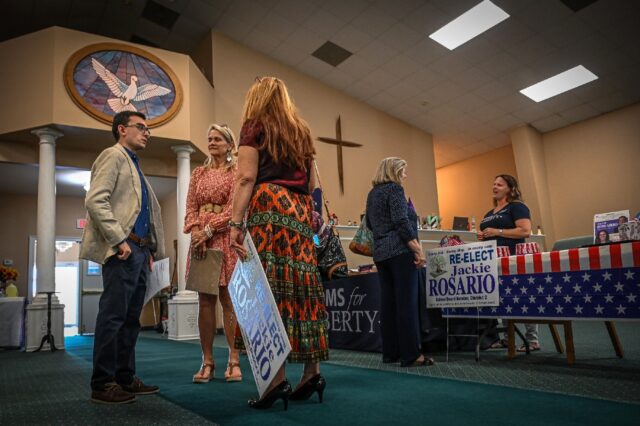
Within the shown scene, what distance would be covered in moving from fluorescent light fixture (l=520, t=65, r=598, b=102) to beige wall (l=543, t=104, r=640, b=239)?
1225 mm

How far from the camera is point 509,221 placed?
11.8 ft

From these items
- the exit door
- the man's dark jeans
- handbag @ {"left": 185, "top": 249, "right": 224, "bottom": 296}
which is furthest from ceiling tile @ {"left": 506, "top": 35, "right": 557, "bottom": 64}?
the exit door

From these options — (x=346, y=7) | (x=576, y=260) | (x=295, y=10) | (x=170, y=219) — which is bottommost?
(x=576, y=260)

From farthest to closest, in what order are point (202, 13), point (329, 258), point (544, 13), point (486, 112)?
point (486, 112) → point (202, 13) → point (544, 13) → point (329, 258)

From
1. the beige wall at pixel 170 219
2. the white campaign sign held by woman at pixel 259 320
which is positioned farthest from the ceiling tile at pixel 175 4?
the white campaign sign held by woman at pixel 259 320

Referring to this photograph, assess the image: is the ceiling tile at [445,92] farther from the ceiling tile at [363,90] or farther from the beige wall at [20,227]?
the beige wall at [20,227]

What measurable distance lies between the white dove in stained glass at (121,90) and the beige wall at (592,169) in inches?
302

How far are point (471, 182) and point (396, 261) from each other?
9.21 metres

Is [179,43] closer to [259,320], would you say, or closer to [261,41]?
[261,41]

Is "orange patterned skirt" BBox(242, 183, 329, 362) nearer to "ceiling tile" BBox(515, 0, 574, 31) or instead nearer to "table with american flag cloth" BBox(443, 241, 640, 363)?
"table with american flag cloth" BBox(443, 241, 640, 363)

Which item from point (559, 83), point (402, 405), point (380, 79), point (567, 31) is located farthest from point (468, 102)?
point (402, 405)

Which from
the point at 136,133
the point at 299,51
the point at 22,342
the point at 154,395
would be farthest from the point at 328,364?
the point at 299,51

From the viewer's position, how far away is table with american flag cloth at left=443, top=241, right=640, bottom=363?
8.18 ft

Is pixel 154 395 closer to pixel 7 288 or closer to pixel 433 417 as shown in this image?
pixel 433 417
